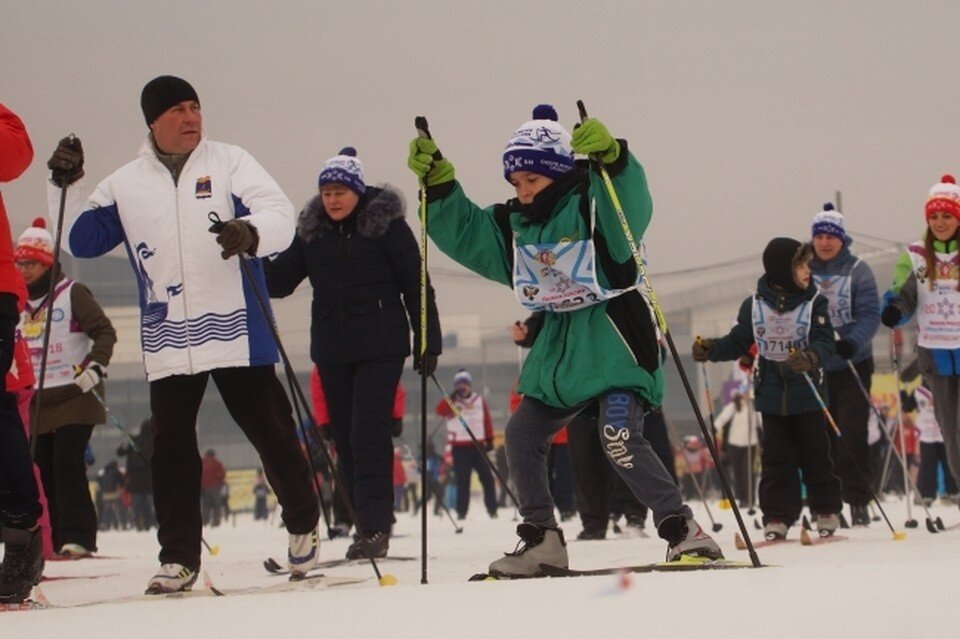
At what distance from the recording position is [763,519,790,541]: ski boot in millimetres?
6426

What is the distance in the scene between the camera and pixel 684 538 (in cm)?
407

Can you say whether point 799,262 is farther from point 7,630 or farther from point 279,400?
point 7,630

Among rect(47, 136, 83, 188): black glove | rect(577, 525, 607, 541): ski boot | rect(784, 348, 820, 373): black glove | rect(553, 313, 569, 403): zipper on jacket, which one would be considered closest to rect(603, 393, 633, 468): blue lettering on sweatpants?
rect(553, 313, 569, 403): zipper on jacket

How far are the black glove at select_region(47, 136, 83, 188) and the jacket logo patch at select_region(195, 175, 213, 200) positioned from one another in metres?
0.33

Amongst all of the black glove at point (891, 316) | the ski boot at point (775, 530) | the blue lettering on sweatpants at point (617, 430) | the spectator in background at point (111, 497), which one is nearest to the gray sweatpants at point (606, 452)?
the blue lettering on sweatpants at point (617, 430)

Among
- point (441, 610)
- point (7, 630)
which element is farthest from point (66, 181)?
point (441, 610)

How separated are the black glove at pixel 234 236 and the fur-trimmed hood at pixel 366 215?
2.04 metres

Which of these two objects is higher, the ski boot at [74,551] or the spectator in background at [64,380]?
the spectator in background at [64,380]

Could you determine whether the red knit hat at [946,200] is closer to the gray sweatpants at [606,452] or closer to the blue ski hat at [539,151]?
the blue ski hat at [539,151]

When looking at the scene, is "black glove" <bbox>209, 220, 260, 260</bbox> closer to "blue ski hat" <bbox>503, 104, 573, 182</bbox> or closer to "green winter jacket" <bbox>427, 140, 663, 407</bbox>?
"green winter jacket" <bbox>427, 140, 663, 407</bbox>

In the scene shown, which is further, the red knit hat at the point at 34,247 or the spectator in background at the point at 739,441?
the spectator in background at the point at 739,441

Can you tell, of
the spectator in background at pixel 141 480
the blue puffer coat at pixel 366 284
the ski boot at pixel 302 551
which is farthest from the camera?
the spectator in background at pixel 141 480

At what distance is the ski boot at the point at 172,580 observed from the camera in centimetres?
427

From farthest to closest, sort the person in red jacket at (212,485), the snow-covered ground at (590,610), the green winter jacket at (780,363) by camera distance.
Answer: the person in red jacket at (212,485), the green winter jacket at (780,363), the snow-covered ground at (590,610)
